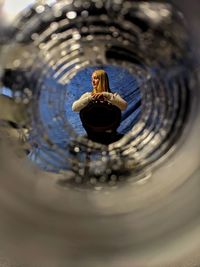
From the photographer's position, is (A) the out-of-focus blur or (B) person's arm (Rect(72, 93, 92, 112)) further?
(B) person's arm (Rect(72, 93, 92, 112))

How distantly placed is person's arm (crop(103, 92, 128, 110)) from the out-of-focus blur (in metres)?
0.10

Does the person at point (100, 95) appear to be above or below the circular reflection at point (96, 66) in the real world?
above

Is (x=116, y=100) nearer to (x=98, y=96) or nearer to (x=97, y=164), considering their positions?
(x=98, y=96)

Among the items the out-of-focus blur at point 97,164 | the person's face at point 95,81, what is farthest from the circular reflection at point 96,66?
the person's face at point 95,81

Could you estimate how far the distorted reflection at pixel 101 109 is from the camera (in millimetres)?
458

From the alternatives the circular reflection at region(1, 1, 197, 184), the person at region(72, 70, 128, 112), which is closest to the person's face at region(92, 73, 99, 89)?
the person at region(72, 70, 128, 112)

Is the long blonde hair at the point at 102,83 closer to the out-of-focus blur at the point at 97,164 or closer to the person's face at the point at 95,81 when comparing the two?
the person's face at the point at 95,81

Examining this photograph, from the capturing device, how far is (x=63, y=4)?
0.39m

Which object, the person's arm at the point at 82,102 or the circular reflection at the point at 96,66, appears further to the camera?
the person's arm at the point at 82,102

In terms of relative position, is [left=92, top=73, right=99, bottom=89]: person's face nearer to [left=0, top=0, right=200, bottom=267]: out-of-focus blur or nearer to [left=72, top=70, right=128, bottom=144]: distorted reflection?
[left=72, top=70, right=128, bottom=144]: distorted reflection

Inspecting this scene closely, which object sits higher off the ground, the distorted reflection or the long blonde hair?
the long blonde hair

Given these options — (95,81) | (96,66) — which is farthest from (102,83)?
(96,66)

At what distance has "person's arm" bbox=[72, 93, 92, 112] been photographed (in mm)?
492

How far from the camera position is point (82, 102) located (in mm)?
523
